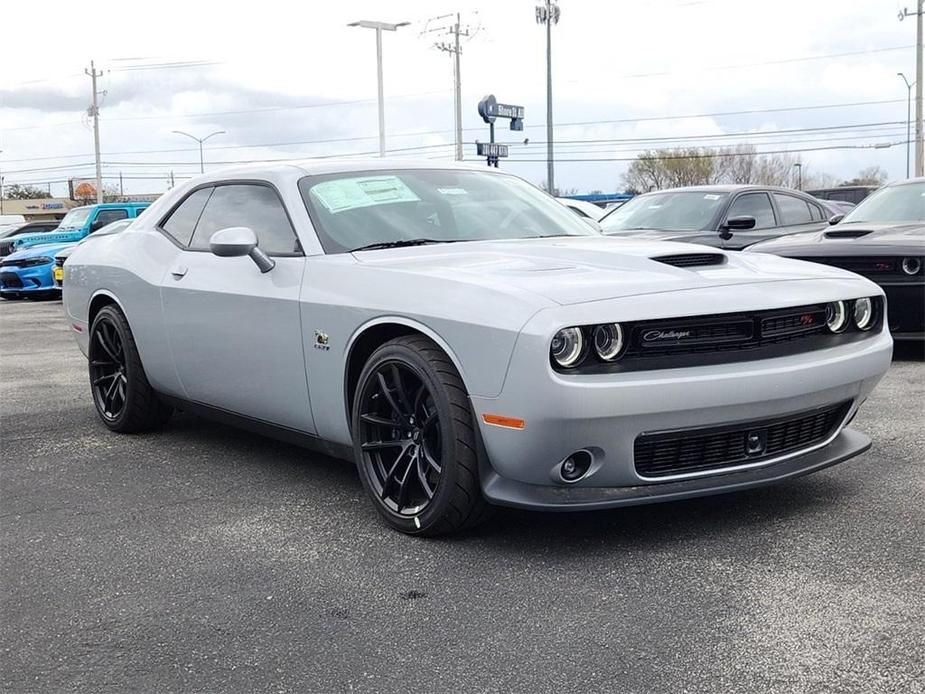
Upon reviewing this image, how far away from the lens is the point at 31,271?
56.0 ft

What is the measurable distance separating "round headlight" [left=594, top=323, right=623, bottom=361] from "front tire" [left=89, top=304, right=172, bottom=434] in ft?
9.60

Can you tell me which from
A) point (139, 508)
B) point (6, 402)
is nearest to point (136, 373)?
point (139, 508)

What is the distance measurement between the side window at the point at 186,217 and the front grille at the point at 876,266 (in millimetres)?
4117

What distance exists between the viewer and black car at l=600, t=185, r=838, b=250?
9656 millimetres

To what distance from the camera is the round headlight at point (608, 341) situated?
338cm

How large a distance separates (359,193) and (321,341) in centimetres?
80

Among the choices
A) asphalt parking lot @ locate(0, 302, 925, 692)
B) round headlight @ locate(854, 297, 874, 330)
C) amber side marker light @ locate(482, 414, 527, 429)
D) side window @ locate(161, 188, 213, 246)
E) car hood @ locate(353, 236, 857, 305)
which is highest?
side window @ locate(161, 188, 213, 246)

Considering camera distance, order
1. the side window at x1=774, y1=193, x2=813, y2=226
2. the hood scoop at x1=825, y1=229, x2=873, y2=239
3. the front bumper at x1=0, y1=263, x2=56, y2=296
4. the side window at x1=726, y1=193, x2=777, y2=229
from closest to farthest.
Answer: the hood scoop at x1=825, y1=229, x2=873, y2=239 → the side window at x1=726, y1=193, x2=777, y2=229 → the side window at x1=774, y1=193, x2=813, y2=226 → the front bumper at x1=0, y1=263, x2=56, y2=296

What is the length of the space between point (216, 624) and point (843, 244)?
5694 millimetres

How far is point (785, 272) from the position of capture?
395 cm

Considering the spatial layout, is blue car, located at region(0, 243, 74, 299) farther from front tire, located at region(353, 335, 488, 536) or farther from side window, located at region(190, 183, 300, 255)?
front tire, located at region(353, 335, 488, 536)

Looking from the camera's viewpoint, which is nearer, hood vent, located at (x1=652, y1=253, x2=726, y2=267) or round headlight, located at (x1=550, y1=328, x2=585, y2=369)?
round headlight, located at (x1=550, y1=328, x2=585, y2=369)

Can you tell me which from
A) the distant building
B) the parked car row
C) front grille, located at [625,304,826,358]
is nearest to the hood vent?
front grille, located at [625,304,826,358]

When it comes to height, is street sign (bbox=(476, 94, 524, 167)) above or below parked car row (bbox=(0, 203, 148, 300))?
above
